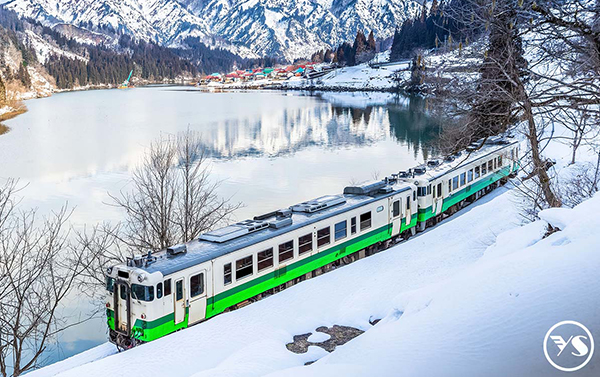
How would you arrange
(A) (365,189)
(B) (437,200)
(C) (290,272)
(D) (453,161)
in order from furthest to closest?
(D) (453,161), (B) (437,200), (A) (365,189), (C) (290,272)

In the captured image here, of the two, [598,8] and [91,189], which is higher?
[598,8]

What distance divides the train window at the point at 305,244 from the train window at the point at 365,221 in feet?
10.4

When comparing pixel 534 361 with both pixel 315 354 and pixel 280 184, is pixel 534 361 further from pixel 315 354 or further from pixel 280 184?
pixel 280 184

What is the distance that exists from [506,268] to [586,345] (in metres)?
3.25

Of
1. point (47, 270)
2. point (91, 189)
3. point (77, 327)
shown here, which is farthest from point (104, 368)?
point (91, 189)

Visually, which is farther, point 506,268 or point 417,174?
point 417,174

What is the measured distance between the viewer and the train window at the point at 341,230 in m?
19.7

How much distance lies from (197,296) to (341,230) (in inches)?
271

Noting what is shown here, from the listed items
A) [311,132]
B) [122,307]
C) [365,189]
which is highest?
[365,189]

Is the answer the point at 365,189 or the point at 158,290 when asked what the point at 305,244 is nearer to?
the point at 365,189

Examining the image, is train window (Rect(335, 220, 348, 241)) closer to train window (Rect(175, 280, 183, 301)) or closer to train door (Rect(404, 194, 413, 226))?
train door (Rect(404, 194, 413, 226))

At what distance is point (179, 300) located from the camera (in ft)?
47.0

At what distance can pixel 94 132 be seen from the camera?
59.0 m

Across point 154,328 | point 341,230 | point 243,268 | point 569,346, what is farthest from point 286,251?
point 569,346
